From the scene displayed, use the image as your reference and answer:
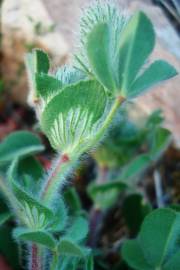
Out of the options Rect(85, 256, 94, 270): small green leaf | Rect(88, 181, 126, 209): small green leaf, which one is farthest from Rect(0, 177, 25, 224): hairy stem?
Rect(88, 181, 126, 209): small green leaf

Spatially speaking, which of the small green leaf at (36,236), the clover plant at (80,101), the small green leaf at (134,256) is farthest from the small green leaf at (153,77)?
the small green leaf at (134,256)

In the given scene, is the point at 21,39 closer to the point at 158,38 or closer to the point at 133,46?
the point at 158,38

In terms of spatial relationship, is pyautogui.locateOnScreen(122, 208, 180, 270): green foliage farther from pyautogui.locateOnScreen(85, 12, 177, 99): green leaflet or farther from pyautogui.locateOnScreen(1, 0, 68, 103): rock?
pyautogui.locateOnScreen(1, 0, 68, 103): rock

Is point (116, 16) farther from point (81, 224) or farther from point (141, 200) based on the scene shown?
point (141, 200)

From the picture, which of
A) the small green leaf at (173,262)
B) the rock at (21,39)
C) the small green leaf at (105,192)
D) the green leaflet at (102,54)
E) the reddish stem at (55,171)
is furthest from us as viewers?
the rock at (21,39)

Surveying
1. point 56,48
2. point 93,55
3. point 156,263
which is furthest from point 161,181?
point 93,55

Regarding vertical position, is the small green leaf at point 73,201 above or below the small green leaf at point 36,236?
below

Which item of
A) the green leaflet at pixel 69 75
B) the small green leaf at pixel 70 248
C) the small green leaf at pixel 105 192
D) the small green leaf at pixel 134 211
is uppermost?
the green leaflet at pixel 69 75

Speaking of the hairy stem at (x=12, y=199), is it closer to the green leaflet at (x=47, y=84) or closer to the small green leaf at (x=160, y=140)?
the green leaflet at (x=47, y=84)
